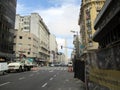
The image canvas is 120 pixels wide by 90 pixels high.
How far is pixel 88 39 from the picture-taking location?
220 feet

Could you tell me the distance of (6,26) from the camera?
218 feet

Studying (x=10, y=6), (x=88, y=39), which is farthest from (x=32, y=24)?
(x=88, y=39)

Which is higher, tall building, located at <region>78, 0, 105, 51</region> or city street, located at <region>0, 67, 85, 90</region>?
tall building, located at <region>78, 0, 105, 51</region>

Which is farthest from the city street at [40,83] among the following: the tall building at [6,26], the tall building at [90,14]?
the tall building at [90,14]

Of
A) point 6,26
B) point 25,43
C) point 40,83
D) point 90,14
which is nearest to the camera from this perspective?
point 40,83

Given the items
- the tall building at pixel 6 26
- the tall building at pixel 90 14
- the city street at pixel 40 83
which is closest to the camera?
the city street at pixel 40 83

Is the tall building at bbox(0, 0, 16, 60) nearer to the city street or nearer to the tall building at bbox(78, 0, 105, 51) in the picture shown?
the tall building at bbox(78, 0, 105, 51)

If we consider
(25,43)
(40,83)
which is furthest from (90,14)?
(40,83)

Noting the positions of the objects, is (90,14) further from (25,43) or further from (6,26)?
(25,43)

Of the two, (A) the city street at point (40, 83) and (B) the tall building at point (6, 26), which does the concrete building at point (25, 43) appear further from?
(A) the city street at point (40, 83)

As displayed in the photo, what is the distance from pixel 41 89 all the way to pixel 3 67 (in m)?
21.9

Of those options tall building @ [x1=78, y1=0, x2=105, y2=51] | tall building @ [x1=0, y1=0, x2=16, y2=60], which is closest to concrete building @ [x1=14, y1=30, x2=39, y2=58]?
tall building @ [x1=0, y1=0, x2=16, y2=60]

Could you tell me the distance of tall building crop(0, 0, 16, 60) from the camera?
62.1 m

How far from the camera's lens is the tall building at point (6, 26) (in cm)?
6215
